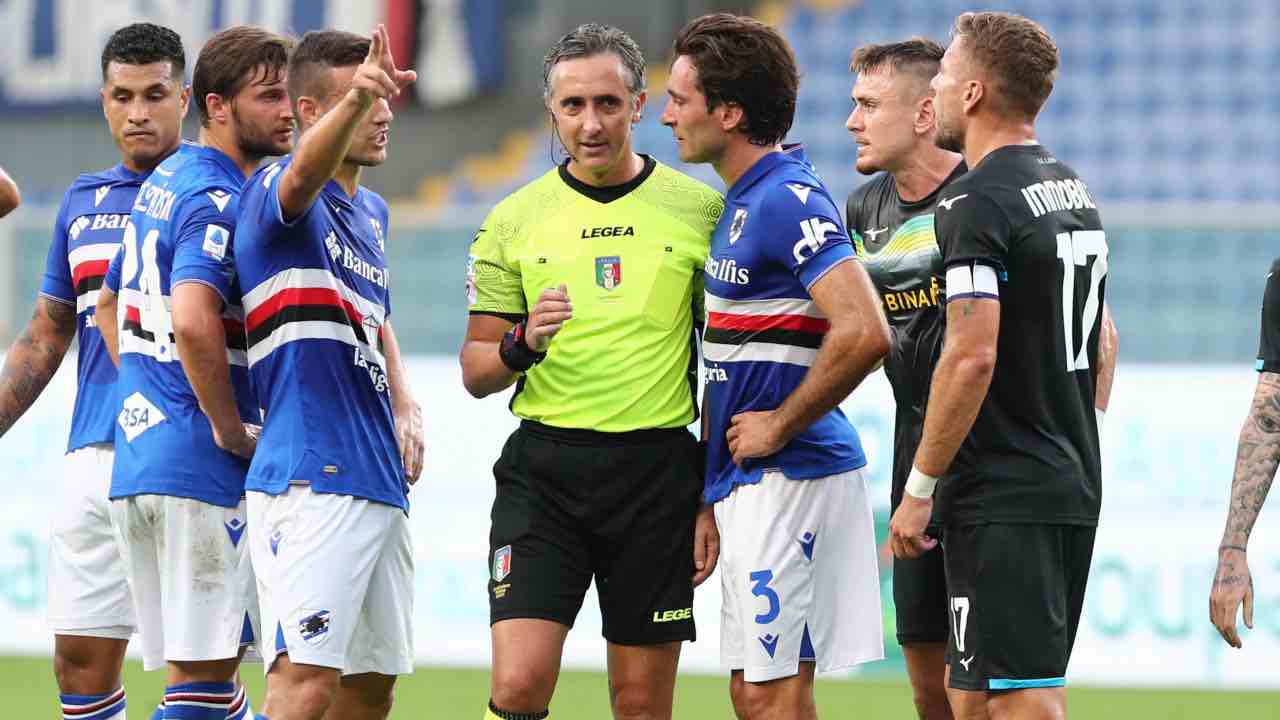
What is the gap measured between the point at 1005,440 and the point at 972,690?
0.66 m

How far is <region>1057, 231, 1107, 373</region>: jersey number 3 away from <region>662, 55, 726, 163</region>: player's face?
108cm

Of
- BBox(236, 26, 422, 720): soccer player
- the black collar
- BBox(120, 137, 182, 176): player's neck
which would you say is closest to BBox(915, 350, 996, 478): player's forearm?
the black collar

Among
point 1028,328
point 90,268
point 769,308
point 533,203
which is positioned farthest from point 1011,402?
point 90,268

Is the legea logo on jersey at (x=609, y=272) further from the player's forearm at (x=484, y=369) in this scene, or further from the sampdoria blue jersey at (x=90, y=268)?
the sampdoria blue jersey at (x=90, y=268)

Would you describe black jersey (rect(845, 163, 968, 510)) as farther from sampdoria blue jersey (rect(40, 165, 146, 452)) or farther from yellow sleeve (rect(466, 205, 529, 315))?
sampdoria blue jersey (rect(40, 165, 146, 452))

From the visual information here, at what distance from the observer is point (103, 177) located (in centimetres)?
614

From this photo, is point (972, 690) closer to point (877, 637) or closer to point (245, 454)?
point (877, 637)

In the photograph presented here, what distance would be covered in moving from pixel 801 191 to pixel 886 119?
88cm

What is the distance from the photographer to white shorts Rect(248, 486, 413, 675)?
496 cm

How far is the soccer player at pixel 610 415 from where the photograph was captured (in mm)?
5125

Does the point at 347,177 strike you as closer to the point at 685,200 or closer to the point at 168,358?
the point at 168,358

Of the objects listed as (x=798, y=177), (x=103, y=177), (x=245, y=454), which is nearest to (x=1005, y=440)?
(x=798, y=177)

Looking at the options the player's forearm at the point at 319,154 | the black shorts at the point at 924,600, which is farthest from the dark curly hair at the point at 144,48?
the black shorts at the point at 924,600

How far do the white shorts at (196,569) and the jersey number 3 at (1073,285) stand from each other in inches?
99.2
